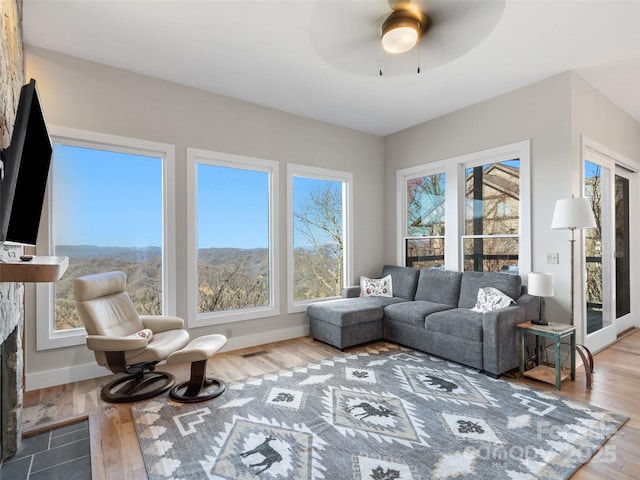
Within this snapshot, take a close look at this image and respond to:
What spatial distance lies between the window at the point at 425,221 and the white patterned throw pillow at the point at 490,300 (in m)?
1.06

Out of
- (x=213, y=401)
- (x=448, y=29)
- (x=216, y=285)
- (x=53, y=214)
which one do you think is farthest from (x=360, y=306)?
(x=53, y=214)

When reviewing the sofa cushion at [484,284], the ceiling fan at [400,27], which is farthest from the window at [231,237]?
the sofa cushion at [484,284]

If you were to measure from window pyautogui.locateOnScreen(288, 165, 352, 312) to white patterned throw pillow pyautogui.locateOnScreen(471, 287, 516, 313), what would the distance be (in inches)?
75.0

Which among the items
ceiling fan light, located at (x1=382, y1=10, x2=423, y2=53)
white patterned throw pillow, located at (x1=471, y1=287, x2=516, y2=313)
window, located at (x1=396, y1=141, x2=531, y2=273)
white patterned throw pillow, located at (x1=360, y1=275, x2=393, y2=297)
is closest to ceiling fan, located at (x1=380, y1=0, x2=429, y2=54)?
ceiling fan light, located at (x1=382, y1=10, x2=423, y2=53)

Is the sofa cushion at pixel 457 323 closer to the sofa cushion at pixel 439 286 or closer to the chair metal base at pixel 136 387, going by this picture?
the sofa cushion at pixel 439 286

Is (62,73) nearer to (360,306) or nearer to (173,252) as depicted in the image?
(173,252)

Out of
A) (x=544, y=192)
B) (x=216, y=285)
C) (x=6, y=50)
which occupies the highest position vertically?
(x=6, y=50)

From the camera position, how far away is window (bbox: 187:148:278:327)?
12.4 ft

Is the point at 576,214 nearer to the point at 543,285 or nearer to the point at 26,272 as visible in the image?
the point at 543,285

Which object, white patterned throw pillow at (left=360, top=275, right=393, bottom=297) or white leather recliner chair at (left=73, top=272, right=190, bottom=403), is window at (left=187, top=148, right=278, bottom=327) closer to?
white leather recliner chair at (left=73, top=272, right=190, bottom=403)

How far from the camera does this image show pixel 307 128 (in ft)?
15.1

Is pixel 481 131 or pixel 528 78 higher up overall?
pixel 528 78

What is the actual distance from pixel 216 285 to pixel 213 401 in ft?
5.16

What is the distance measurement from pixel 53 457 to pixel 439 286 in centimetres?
389
